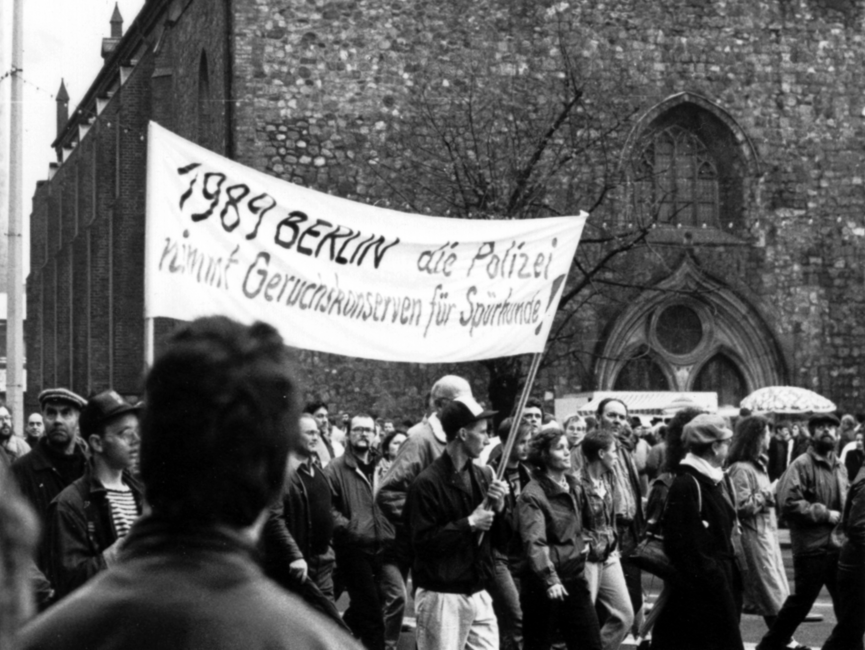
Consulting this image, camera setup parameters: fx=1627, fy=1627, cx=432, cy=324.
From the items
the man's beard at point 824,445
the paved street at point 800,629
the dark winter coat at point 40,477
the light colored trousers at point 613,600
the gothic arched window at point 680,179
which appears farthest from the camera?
the gothic arched window at point 680,179

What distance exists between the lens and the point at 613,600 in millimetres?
10383

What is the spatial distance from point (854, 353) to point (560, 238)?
1999cm

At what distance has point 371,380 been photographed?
26984 millimetres

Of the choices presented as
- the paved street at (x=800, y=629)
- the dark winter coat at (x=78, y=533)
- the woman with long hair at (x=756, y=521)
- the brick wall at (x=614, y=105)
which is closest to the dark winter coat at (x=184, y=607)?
the dark winter coat at (x=78, y=533)

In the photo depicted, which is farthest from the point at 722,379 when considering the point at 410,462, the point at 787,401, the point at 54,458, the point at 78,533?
the point at 78,533

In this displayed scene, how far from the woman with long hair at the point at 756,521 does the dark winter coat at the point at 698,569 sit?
286 centimetres

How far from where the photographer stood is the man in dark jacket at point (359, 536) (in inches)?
420

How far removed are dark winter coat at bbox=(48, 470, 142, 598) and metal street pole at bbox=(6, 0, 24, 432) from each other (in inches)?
427

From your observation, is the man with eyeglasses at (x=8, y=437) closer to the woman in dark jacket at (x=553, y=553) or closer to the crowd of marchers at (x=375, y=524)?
the crowd of marchers at (x=375, y=524)

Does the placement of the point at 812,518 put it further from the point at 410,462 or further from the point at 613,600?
the point at 410,462

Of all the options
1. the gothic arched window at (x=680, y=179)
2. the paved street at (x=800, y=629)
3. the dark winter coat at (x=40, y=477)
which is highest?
the gothic arched window at (x=680, y=179)

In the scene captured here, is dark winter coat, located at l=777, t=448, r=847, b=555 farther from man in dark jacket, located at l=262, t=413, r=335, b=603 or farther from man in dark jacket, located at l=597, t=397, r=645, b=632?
man in dark jacket, located at l=262, t=413, r=335, b=603

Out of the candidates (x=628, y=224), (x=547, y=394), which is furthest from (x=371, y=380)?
(x=628, y=224)

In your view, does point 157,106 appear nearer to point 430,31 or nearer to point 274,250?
point 430,31
